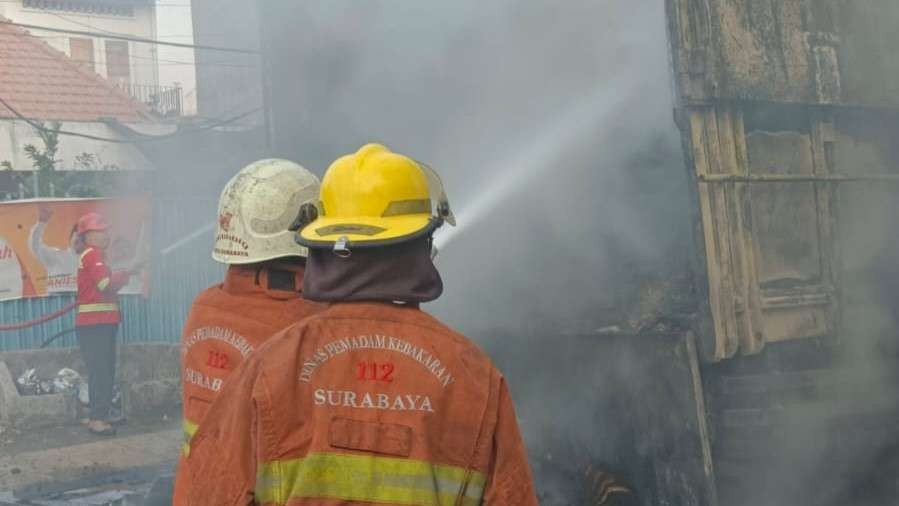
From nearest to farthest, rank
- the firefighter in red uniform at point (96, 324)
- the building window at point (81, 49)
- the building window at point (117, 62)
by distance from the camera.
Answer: the firefighter in red uniform at point (96, 324), the building window at point (81, 49), the building window at point (117, 62)

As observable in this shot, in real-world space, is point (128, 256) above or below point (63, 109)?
below

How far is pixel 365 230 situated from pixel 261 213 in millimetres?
993

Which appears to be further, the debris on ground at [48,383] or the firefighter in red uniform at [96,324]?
the debris on ground at [48,383]

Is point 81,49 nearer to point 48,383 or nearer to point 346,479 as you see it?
point 48,383

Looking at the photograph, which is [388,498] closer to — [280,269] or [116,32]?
[280,269]

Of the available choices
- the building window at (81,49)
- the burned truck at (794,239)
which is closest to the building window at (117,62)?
the building window at (81,49)

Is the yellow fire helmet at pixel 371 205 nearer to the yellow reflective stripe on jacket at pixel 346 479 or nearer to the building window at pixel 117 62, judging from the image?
the yellow reflective stripe on jacket at pixel 346 479

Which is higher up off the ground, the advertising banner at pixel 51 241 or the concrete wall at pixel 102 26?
the concrete wall at pixel 102 26

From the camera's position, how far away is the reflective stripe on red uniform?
8.09m

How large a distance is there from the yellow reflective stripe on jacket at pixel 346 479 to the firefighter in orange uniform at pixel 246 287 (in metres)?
0.65

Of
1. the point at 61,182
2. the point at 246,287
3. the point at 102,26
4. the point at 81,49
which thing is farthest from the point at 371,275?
the point at 81,49

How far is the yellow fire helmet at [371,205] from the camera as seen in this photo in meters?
1.58

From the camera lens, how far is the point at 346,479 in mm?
1524

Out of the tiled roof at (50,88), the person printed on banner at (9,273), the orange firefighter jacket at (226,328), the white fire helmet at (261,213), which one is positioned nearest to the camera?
the orange firefighter jacket at (226,328)
